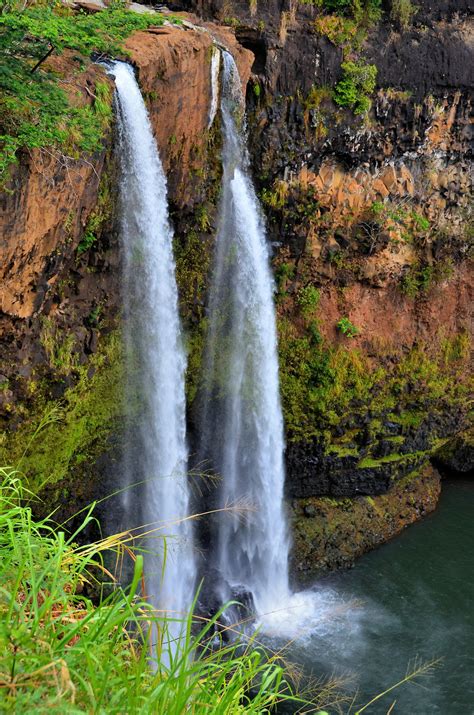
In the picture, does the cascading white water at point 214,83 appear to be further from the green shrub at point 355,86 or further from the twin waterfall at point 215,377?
the green shrub at point 355,86

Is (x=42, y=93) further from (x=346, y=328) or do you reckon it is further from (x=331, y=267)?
(x=346, y=328)

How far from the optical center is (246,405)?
42.4 ft

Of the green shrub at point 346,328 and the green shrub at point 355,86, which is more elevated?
the green shrub at point 355,86

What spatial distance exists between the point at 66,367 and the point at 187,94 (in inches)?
170

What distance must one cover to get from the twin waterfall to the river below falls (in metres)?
1.43

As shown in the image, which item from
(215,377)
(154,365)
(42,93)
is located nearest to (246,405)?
(215,377)

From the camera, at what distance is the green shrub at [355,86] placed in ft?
43.1

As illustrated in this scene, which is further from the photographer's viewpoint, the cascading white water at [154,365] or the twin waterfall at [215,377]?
the twin waterfall at [215,377]

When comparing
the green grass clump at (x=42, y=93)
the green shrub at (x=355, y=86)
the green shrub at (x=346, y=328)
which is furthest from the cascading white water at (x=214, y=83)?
the green shrub at (x=346, y=328)

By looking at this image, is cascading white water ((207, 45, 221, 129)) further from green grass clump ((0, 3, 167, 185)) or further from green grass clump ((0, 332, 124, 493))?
green grass clump ((0, 332, 124, 493))

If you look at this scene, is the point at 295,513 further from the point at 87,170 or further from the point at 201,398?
the point at 87,170

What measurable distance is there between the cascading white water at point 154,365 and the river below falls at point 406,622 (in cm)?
231

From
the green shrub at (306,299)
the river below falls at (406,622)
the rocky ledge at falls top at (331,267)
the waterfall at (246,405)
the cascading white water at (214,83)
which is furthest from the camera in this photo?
the green shrub at (306,299)

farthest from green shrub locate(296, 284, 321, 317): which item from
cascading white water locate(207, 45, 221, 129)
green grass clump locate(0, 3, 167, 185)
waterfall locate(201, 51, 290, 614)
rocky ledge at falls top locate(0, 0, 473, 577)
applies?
green grass clump locate(0, 3, 167, 185)
